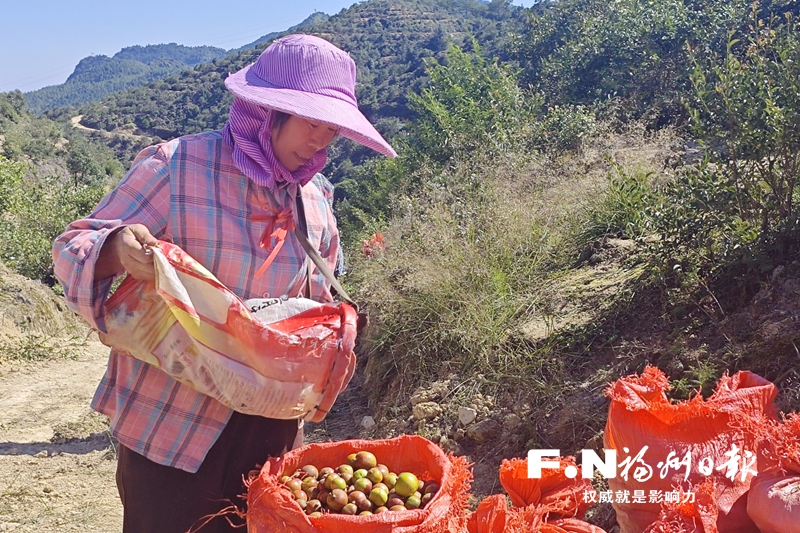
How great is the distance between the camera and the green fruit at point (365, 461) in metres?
1.69

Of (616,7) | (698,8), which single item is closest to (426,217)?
(698,8)

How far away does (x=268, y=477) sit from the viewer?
156 centimetres

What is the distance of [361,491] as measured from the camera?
158cm

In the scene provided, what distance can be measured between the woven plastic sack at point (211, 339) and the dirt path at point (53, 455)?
2.46 m

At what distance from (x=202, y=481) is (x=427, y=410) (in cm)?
198

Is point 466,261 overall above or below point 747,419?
below

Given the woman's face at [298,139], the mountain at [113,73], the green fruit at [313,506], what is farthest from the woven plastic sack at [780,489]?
the mountain at [113,73]

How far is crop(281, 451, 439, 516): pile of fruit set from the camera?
5.09 ft

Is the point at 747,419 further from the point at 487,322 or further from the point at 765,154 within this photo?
the point at 487,322

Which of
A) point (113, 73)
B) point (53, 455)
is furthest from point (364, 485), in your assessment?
point (113, 73)

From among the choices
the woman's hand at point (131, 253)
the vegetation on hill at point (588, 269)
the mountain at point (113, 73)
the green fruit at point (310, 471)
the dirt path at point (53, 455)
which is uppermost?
the mountain at point (113, 73)

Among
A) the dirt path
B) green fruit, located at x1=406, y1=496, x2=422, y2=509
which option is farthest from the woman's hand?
the dirt path

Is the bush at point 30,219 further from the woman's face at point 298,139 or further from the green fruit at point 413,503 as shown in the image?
the green fruit at point 413,503

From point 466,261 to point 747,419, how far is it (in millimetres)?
2818
